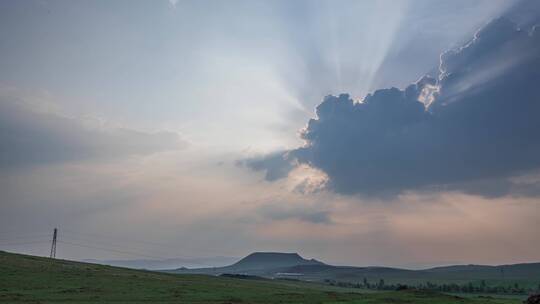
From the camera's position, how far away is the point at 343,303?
6231cm

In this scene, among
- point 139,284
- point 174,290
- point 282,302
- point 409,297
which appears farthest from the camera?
point 139,284

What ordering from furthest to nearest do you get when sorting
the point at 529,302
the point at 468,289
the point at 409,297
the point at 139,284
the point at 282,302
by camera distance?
the point at 468,289, the point at 139,284, the point at 409,297, the point at 282,302, the point at 529,302

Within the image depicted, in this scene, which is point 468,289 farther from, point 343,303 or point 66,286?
point 66,286

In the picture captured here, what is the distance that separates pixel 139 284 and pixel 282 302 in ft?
97.7

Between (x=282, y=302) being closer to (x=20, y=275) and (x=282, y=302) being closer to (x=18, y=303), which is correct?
(x=18, y=303)

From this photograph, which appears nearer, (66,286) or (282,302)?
(282,302)

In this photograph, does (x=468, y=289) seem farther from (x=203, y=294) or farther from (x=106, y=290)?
(x=106, y=290)

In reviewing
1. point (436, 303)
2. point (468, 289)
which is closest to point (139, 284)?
point (436, 303)

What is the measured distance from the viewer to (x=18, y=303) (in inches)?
2018

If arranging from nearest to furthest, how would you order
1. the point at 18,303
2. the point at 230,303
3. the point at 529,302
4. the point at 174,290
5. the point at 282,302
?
the point at 18,303
the point at 529,302
the point at 230,303
the point at 282,302
the point at 174,290

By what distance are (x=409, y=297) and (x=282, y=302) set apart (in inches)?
746

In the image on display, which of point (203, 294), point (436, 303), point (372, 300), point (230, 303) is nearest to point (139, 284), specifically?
point (203, 294)

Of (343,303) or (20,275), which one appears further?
(20,275)

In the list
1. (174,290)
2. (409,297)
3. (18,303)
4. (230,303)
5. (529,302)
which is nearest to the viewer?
(18,303)
